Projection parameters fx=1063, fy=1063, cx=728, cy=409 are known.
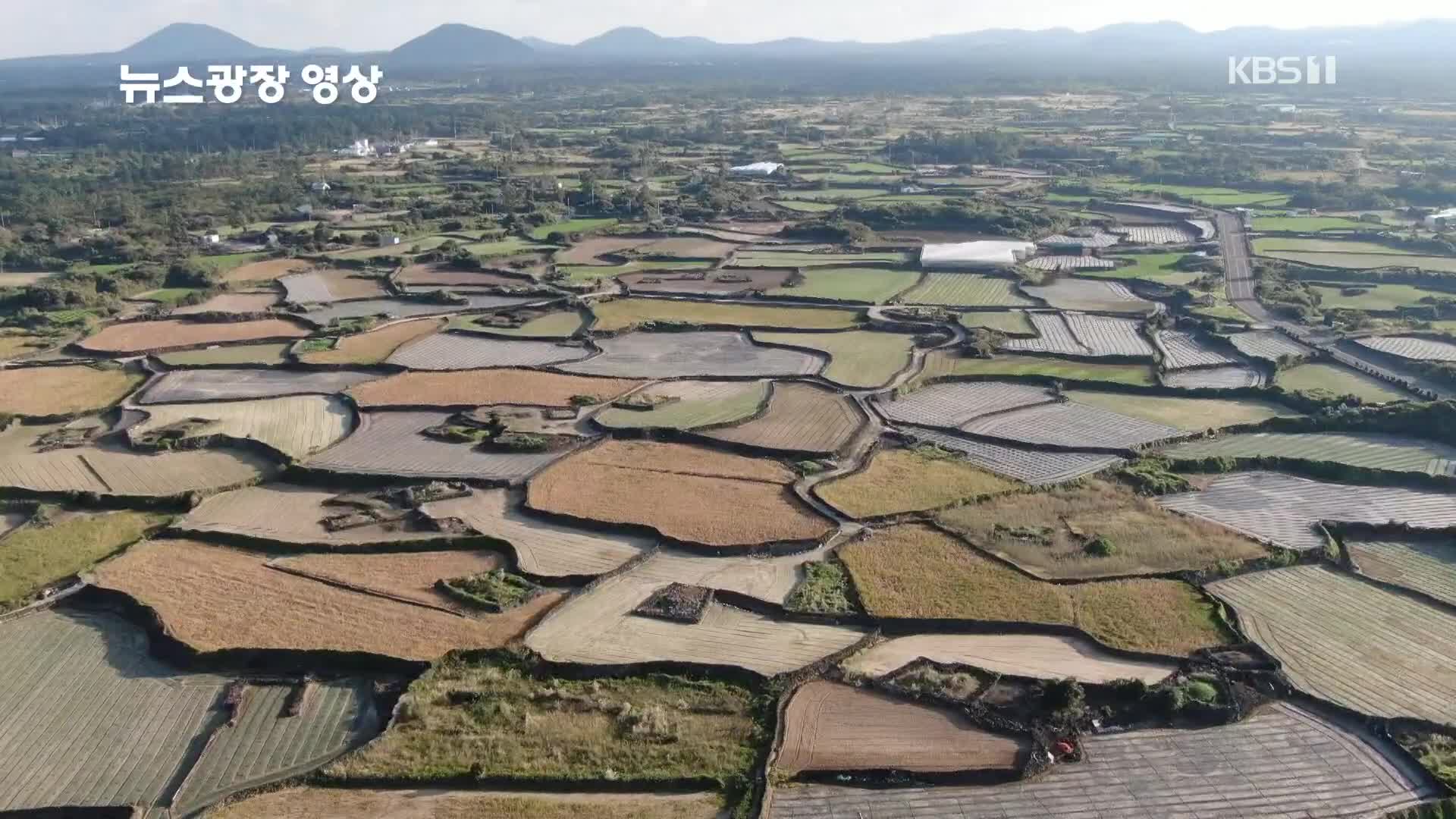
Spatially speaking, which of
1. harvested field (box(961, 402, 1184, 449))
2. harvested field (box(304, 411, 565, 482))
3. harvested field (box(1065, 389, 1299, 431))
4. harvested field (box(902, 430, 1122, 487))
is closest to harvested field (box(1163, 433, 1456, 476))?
harvested field (box(1065, 389, 1299, 431))

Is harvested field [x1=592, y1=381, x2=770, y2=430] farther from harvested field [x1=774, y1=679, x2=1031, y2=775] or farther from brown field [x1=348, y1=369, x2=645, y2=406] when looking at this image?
harvested field [x1=774, y1=679, x2=1031, y2=775]

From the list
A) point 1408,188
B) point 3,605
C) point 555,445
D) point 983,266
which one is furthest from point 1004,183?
point 3,605

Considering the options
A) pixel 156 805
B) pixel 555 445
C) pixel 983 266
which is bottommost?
pixel 156 805

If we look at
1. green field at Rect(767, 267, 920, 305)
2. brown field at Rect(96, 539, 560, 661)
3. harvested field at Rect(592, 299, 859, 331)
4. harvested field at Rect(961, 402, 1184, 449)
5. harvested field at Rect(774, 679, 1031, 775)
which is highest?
green field at Rect(767, 267, 920, 305)

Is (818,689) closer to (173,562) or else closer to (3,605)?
(173,562)

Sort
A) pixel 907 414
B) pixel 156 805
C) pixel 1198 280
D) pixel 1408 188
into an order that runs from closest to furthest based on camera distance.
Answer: pixel 156 805, pixel 907 414, pixel 1198 280, pixel 1408 188

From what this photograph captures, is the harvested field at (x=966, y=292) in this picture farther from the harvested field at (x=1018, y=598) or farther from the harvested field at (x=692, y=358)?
the harvested field at (x=1018, y=598)
